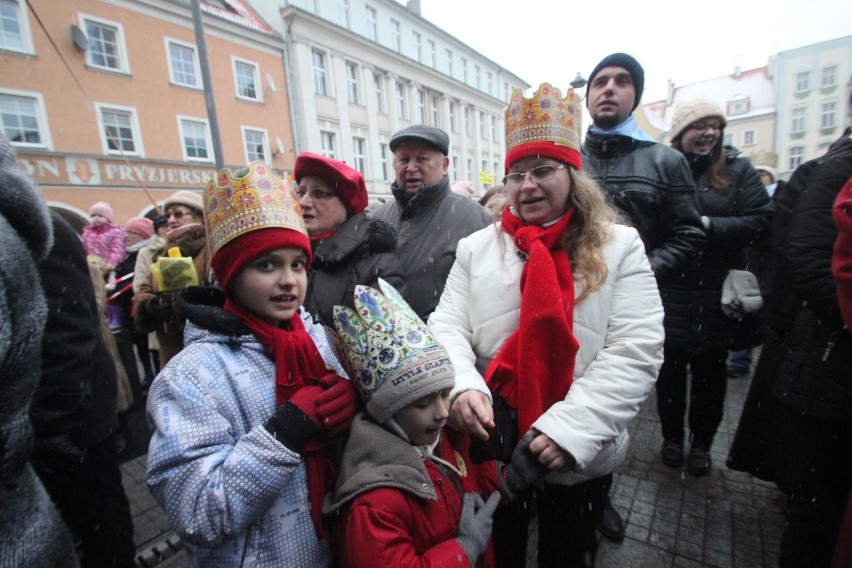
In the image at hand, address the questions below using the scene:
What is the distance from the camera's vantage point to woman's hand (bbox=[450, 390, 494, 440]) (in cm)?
143

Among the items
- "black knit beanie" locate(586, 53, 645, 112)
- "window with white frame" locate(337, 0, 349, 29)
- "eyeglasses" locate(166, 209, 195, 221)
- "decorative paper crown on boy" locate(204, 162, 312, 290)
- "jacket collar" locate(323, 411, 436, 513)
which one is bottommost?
"jacket collar" locate(323, 411, 436, 513)

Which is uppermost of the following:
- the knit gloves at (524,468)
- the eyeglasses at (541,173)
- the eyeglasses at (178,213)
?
the eyeglasses at (178,213)

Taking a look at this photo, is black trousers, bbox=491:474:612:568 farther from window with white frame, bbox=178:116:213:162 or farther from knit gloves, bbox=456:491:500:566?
window with white frame, bbox=178:116:213:162

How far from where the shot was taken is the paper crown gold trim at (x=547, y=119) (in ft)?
5.68

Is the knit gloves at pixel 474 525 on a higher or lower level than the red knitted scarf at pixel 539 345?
lower

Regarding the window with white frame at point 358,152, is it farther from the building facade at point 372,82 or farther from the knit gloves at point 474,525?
the knit gloves at point 474,525

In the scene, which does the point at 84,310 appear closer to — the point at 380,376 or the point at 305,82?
the point at 380,376

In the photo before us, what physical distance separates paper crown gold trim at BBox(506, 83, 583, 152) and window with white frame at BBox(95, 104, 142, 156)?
16.1m

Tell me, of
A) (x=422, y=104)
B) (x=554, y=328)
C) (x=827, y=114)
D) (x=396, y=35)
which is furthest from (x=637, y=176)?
(x=827, y=114)

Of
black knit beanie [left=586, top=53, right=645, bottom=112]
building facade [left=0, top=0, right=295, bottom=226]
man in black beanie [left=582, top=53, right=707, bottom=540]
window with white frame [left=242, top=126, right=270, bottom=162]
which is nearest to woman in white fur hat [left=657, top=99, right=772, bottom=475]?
man in black beanie [left=582, top=53, right=707, bottom=540]

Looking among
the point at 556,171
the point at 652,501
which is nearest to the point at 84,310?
Result: the point at 556,171

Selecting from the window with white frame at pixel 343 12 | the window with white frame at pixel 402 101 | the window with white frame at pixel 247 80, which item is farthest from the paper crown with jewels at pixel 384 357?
the window with white frame at pixel 343 12

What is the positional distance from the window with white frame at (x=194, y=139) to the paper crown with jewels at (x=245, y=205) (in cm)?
1688

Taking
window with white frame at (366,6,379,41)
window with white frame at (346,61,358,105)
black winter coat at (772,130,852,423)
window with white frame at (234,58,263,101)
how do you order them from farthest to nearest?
window with white frame at (366,6,379,41), window with white frame at (346,61,358,105), window with white frame at (234,58,263,101), black winter coat at (772,130,852,423)
